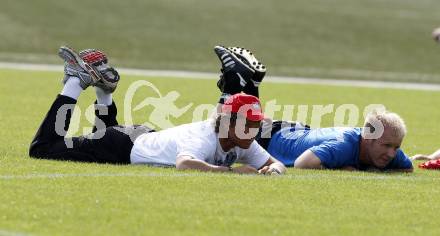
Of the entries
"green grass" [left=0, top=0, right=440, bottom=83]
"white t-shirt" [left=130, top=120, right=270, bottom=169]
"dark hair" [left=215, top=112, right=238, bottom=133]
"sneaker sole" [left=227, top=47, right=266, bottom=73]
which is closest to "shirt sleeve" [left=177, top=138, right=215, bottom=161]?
"white t-shirt" [left=130, top=120, right=270, bottom=169]

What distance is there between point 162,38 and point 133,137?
89.3 feet

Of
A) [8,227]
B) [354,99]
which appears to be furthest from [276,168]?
[354,99]

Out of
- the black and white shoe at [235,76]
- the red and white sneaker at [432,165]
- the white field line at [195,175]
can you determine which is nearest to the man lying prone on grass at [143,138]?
the white field line at [195,175]

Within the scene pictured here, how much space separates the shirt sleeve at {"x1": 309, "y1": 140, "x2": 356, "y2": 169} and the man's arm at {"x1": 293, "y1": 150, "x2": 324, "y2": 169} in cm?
4

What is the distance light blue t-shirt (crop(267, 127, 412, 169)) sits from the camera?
12078mm

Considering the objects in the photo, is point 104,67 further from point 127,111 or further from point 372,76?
point 372,76

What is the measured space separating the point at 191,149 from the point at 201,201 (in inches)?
64.3

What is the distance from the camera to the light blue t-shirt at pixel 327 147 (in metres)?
12.1

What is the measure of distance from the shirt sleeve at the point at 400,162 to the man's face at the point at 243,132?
71.5 inches

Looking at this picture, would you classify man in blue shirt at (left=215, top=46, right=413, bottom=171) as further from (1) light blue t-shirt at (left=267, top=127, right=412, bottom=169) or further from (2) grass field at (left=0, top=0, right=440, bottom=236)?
(2) grass field at (left=0, top=0, right=440, bottom=236)

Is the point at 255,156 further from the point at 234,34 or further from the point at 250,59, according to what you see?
the point at 234,34

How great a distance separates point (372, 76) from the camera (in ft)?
105

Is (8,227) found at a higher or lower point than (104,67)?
Result: lower

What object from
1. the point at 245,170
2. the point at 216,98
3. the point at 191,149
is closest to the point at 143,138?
the point at 191,149
